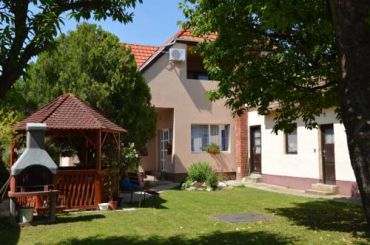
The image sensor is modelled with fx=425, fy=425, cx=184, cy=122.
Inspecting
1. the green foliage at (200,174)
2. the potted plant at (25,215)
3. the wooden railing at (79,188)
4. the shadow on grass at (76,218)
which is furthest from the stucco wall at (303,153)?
the potted plant at (25,215)

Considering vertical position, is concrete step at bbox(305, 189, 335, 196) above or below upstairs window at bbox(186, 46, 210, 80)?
below

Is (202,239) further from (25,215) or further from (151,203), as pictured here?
(151,203)

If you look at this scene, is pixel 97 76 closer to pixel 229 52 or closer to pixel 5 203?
pixel 5 203

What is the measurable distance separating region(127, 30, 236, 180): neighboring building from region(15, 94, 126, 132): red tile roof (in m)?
6.99

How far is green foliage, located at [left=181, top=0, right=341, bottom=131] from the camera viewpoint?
10.0m

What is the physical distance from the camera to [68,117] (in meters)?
13.6

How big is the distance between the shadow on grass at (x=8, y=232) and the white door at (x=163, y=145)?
12018 mm

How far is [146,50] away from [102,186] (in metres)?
12.5

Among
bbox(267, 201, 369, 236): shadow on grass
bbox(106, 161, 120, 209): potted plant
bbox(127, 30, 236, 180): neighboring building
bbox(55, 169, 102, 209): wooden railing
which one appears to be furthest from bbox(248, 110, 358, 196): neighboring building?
bbox(55, 169, 102, 209): wooden railing

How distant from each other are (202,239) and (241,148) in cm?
1378

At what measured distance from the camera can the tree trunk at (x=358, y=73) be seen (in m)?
4.53

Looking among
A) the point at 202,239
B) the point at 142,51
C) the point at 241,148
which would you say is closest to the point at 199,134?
the point at 241,148

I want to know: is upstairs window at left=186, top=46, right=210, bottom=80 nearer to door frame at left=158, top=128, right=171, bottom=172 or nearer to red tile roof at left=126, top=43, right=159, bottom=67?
red tile roof at left=126, top=43, right=159, bottom=67

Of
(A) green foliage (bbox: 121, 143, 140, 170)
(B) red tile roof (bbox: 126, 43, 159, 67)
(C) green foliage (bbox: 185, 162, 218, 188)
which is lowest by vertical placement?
(C) green foliage (bbox: 185, 162, 218, 188)
